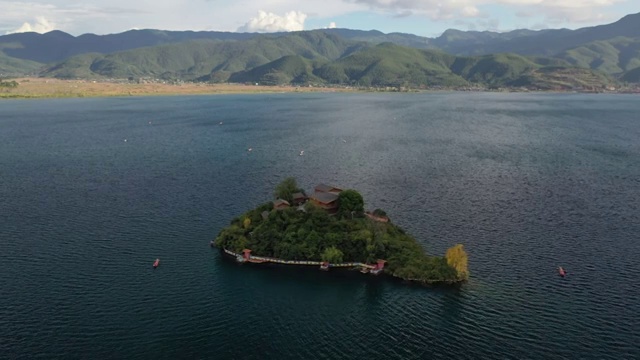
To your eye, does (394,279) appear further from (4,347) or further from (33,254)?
(33,254)

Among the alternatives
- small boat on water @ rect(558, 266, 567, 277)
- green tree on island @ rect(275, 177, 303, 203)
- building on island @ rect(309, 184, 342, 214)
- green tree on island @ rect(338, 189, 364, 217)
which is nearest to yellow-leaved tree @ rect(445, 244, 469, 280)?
small boat on water @ rect(558, 266, 567, 277)

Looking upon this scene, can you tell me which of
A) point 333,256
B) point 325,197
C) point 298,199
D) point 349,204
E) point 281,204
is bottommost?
point 333,256

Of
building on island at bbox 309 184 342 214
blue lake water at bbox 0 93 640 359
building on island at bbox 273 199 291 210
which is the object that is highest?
building on island at bbox 309 184 342 214

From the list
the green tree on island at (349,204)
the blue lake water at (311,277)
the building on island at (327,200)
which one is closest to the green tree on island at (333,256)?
Answer: the blue lake water at (311,277)

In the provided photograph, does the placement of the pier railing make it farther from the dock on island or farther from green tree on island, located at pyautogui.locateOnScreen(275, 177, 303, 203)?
green tree on island, located at pyautogui.locateOnScreen(275, 177, 303, 203)

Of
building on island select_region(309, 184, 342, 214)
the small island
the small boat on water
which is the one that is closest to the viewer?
the small island

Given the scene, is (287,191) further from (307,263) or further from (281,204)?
(307,263)

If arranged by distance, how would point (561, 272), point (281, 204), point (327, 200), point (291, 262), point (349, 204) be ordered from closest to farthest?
point (561, 272) < point (291, 262) < point (349, 204) < point (327, 200) < point (281, 204)

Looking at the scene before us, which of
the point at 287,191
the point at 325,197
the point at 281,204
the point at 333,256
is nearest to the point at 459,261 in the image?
the point at 333,256
